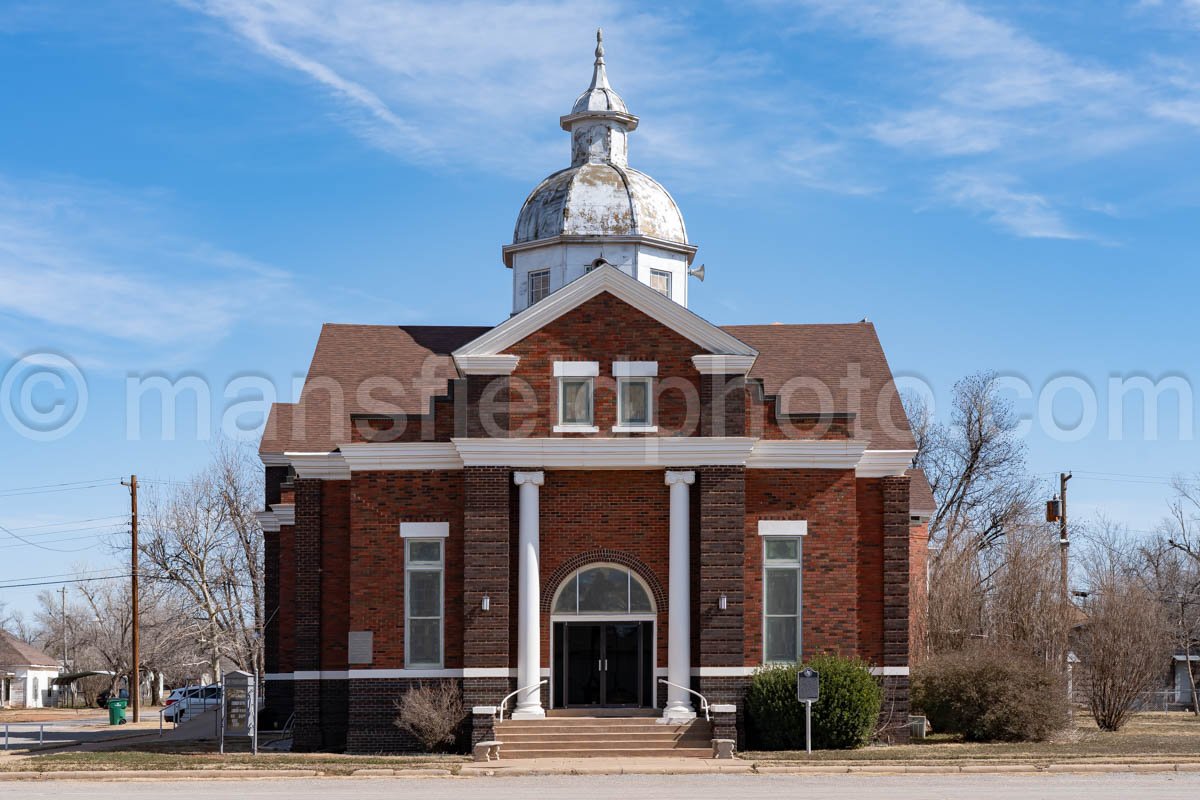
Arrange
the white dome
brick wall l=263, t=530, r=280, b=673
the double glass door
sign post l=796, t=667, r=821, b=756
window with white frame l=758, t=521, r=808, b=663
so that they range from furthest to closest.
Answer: the white dome < brick wall l=263, t=530, r=280, b=673 < window with white frame l=758, t=521, r=808, b=663 < the double glass door < sign post l=796, t=667, r=821, b=756

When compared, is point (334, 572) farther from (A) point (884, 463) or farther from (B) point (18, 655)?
(B) point (18, 655)

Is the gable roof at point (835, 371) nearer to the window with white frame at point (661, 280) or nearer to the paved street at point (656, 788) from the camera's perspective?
the window with white frame at point (661, 280)

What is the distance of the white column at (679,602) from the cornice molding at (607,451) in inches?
18.3

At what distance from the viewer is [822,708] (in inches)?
1147

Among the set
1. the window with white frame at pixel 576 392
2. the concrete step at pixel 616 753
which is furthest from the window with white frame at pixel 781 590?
the window with white frame at pixel 576 392

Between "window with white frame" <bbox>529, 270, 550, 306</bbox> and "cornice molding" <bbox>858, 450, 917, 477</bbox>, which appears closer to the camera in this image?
"cornice molding" <bbox>858, 450, 917, 477</bbox>

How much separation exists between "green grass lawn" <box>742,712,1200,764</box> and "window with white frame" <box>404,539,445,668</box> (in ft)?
23.1

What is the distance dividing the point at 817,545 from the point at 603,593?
4.69m

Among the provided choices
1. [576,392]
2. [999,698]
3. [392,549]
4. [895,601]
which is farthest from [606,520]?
[999,698]

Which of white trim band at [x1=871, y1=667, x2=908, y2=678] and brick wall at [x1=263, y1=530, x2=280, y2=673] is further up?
brick wall at [x1=263, y1=530, x2=280, y2=673]

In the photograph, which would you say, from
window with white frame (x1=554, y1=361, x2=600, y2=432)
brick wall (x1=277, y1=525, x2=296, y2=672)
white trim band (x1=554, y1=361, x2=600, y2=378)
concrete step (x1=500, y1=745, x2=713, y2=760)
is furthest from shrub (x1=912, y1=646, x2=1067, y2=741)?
brick wall (x1=277, y1=525, x2=296, y2=672)

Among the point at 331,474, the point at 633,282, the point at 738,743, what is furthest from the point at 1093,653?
the point at 331,474

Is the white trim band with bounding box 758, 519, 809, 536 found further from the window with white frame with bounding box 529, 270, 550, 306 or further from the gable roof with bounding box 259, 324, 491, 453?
the window with white frame with bounding box 529, 270, 550, 306

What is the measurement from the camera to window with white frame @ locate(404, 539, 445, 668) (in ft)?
101
